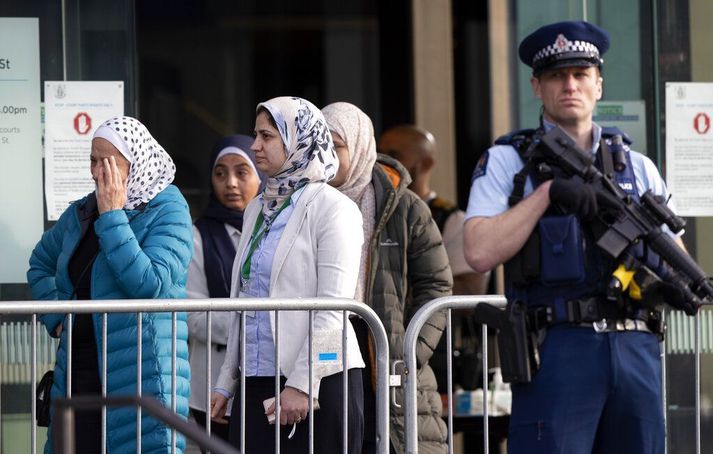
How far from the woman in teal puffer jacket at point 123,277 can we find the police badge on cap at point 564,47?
168 cm

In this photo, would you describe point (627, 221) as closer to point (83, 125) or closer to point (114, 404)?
point (114, 404)

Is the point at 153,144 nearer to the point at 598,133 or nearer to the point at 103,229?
the point at 103,229

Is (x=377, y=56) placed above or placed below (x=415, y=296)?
above

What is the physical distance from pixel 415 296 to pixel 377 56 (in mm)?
6485

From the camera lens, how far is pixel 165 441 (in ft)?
20.3

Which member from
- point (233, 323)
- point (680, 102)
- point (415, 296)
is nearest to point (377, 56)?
point (680, 102)

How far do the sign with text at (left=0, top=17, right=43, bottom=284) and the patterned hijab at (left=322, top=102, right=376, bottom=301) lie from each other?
1765mm

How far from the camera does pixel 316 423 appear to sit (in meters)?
6.04

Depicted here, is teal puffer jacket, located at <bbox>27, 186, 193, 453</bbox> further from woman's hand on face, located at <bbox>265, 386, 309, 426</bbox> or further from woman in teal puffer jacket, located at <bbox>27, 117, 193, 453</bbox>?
woman's hand on face, located at <bbox>265, 386, 309, 426</bbox>

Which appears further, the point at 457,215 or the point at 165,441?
the point at 457,215

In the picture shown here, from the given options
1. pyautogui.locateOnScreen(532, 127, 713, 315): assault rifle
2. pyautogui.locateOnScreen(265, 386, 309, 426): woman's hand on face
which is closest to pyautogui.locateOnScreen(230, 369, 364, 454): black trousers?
pyautogui.locateOnScreen(265, 386, 309, 426): woman's hand on face

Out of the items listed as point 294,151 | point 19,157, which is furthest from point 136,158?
point 19,157

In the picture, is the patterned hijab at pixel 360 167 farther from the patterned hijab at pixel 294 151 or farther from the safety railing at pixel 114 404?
the safety railing at pixel 114 404

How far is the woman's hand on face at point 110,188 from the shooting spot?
242 inches
